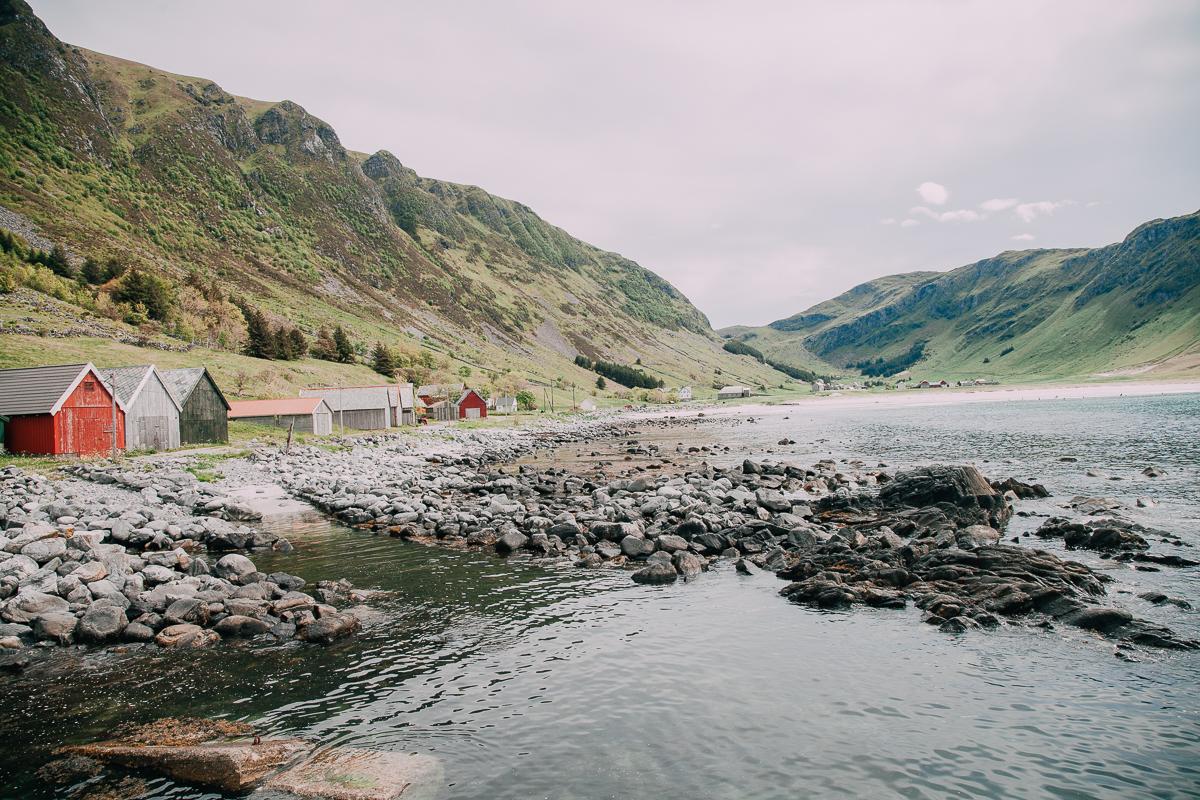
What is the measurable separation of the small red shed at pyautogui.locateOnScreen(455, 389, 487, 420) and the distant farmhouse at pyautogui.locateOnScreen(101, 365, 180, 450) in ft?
216

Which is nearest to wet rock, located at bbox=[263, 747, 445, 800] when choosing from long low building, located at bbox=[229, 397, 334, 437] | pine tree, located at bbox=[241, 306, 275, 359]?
long low building, located at bbox=[229, 397, 334, 437]

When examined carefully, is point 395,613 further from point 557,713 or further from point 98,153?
point 98,153

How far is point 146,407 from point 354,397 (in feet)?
112

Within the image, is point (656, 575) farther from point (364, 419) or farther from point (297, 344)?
point (297, 344)

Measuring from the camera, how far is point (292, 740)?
35.0 ft

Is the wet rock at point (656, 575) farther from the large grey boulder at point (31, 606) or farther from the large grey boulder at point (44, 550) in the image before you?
the large grey boulder at point (44, 550)

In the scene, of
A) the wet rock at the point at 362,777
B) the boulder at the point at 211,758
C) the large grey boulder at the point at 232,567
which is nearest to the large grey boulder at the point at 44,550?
the large grey boulder at the point at 232,567

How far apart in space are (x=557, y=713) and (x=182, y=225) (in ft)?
627

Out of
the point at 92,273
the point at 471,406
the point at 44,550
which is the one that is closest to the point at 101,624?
the point at 44,550

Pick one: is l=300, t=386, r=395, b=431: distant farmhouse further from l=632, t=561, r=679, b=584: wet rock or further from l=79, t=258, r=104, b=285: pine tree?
l=632, t=561, r=679, b=584: wet rock

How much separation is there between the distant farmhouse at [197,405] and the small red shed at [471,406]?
6135 centimetres

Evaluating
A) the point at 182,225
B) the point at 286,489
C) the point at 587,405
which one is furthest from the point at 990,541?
the point at 182,225

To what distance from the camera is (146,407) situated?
43656 millimetres

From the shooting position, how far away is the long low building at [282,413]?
61.5 metres
